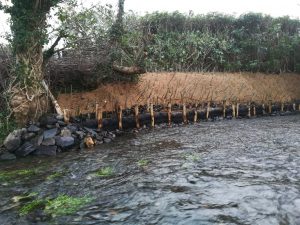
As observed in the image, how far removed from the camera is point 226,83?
95.1ft

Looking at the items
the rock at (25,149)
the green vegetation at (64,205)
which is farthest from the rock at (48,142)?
the green vegetation at (64,205)

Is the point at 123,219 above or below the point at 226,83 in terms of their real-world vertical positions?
below

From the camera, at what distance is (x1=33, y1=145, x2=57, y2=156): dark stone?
15.0 meters

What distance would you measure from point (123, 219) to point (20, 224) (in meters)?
2.09

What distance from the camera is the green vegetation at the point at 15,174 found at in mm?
11470

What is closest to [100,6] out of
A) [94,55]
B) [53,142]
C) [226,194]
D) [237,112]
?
[94,55]

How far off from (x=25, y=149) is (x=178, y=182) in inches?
308

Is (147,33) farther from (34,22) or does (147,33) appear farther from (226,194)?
(226,194)

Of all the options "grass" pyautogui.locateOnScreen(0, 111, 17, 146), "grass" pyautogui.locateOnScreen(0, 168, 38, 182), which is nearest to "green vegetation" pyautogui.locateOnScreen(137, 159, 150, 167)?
"grass" pyautogui.locateOnScreen(0, 168, 38, 182)

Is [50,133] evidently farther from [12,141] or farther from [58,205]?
[58,205]

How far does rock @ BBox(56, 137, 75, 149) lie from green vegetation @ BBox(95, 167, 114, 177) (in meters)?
4.23

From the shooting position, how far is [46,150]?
1510 centimetres

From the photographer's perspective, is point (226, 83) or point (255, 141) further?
point (226, 83)

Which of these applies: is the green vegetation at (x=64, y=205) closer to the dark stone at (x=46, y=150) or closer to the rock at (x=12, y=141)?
the dark stone at (x=46, y=150)
